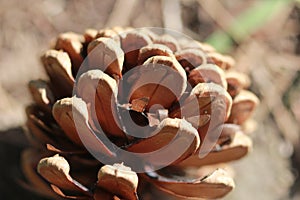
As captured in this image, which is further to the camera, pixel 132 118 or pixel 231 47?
pixel 231 47

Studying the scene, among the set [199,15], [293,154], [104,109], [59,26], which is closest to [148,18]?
[199,15]

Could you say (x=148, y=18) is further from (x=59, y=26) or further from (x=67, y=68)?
(x=67, y=68)

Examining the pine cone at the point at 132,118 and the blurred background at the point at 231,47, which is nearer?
the pine cone at the point at 132,118

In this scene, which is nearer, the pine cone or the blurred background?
the pine cone
